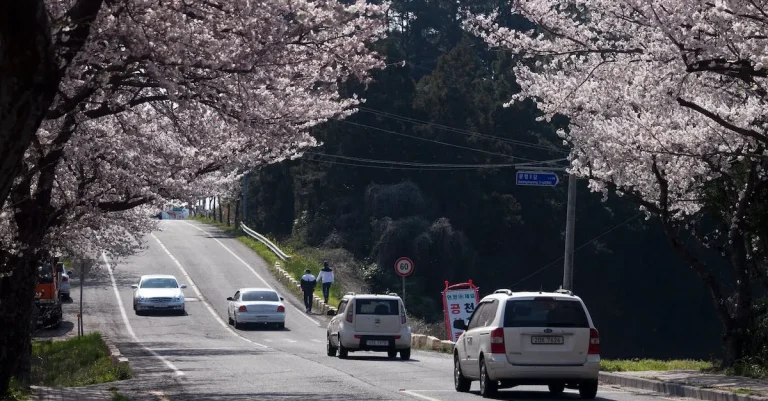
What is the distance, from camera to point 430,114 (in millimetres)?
63594

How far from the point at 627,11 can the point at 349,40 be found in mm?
4700

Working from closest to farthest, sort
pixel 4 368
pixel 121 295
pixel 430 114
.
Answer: pixel 4 368 < pixel 121 295 < pixel 430 114

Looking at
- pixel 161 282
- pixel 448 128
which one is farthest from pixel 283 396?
pixel 448 128

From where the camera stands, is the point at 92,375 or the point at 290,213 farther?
the point at 290,213

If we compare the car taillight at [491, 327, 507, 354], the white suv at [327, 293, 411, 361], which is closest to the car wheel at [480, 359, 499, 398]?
the car taillight at [491, 327, 507, 354]

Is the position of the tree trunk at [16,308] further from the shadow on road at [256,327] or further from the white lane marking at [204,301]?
the shadow on road at [256,327]

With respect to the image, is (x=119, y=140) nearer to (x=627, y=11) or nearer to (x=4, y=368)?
A: (x=4, y=368)

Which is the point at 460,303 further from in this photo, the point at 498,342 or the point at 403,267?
the point at 498,342

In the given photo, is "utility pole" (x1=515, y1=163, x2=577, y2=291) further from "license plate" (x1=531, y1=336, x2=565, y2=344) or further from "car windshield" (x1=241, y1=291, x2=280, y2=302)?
"car windshield" (x1=241, y1=291, x2=280, y2=302)

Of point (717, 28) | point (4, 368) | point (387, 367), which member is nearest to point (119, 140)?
point (4, 368)

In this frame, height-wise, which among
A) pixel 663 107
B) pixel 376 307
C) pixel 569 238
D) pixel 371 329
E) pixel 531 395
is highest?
pixel 663 107

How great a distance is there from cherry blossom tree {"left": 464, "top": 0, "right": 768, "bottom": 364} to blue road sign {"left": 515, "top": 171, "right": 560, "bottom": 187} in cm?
325

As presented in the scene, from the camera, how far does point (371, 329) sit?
25875 mm

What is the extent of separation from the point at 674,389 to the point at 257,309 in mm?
23608
